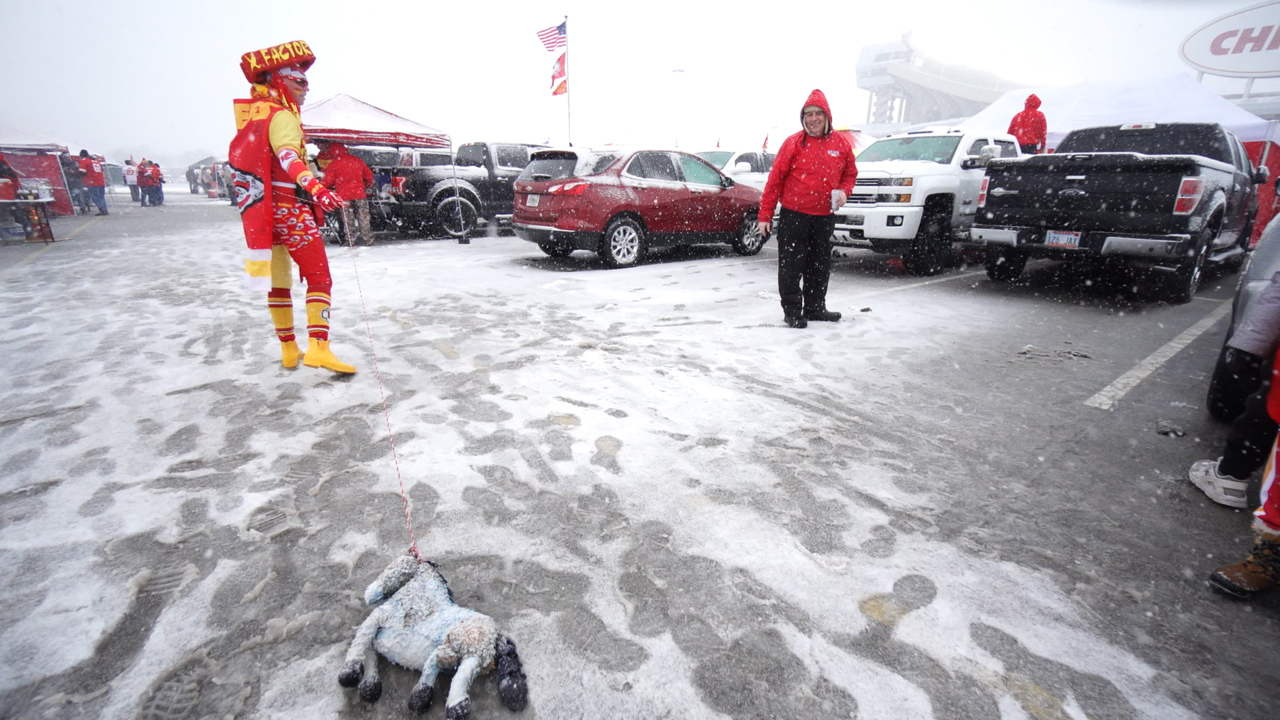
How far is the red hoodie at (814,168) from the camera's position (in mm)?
4734

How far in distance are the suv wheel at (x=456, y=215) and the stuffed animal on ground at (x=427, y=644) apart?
10.00 meters

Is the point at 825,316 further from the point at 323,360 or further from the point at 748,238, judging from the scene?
the point at 748,238

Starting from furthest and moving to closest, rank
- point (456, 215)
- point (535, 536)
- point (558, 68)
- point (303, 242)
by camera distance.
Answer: point (558, 68)
point (456, 215)
point (303, 242)
point (535, 536)

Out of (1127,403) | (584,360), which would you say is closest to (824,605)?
(584,360)

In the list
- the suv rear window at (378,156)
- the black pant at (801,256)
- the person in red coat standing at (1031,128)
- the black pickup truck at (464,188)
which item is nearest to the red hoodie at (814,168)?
the black pant at (801,256)

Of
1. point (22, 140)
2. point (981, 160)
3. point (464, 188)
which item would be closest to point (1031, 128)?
point (981, 160)

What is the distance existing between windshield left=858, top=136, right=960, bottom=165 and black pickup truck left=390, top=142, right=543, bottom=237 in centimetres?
664

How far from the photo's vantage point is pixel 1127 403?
351 centimetres

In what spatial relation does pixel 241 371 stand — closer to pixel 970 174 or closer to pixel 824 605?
pixel 824 605

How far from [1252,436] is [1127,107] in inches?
833

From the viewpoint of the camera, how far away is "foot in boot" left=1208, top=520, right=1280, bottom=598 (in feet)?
6.13

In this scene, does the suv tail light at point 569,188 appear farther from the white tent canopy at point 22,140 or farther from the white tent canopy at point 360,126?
the white tent canopy at point 22,140

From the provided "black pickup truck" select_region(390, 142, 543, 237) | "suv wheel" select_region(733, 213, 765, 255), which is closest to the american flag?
"black pickup truck" select_region(390, 142, 543, 237)

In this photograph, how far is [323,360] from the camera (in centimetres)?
374
